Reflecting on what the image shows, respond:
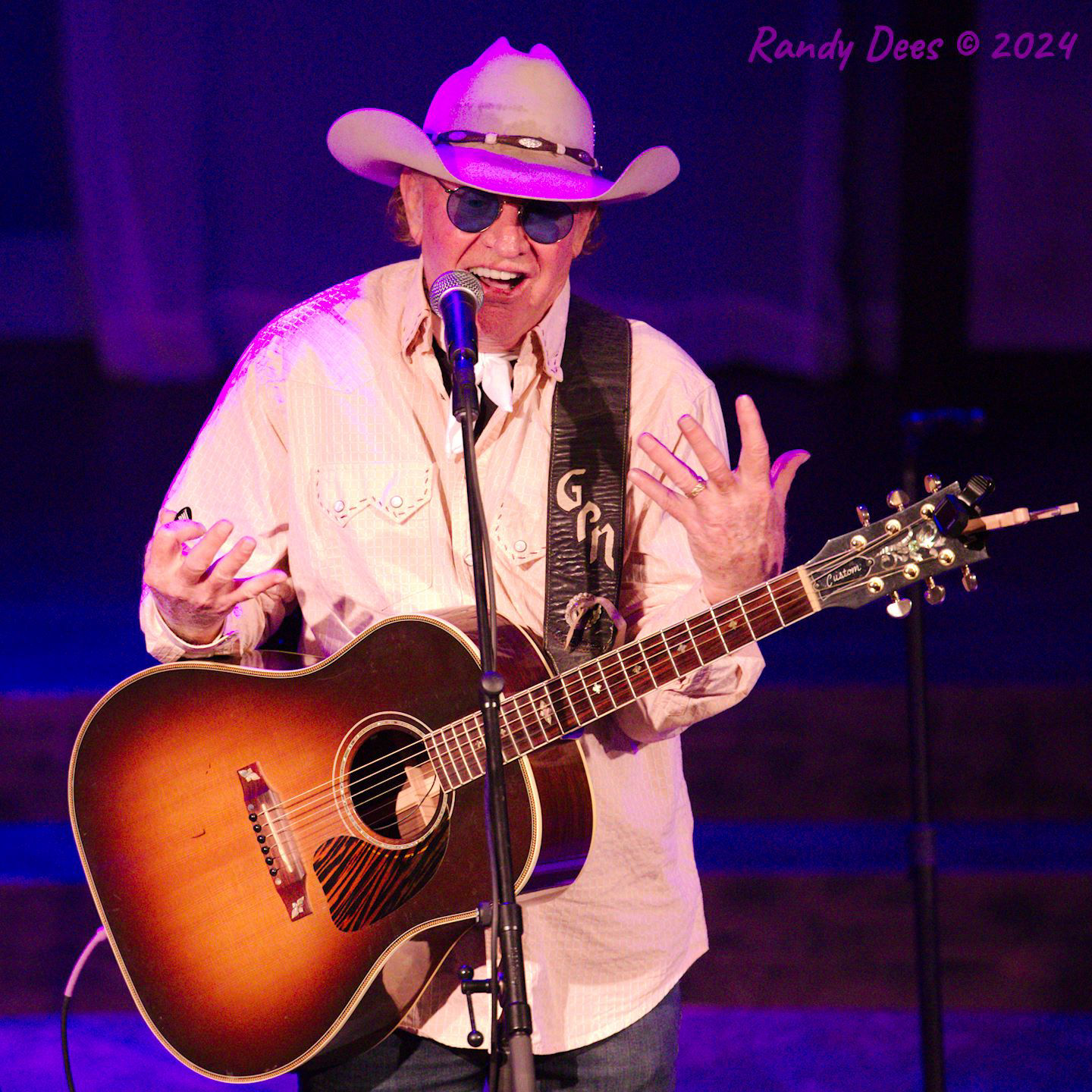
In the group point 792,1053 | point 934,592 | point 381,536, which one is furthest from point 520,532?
point 792,1053

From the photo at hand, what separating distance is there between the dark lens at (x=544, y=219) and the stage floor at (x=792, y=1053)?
104 inches

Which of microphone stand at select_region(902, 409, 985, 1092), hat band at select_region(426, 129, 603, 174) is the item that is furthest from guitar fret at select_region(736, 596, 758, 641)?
microphone stand at select_region(902, 409, 985, 1092)

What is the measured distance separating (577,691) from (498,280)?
75cm

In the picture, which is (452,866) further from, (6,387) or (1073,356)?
(1073,356)

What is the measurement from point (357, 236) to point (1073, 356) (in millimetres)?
4171

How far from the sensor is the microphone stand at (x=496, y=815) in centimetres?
187

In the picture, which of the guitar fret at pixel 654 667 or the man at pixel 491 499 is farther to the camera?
the man at pixel 491 499

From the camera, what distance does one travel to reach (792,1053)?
4.14m

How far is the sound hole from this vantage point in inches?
92.3

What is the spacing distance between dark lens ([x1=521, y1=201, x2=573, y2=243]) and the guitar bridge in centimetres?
105

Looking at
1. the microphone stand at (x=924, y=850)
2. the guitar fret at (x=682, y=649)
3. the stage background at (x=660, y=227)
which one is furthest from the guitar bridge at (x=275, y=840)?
the stage background at (x=660, y=227)


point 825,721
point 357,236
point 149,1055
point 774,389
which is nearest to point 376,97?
point 357,236

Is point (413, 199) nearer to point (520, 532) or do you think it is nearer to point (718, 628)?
point (520, 532)

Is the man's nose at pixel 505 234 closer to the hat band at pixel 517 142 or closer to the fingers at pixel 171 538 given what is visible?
the hat band at pixel 517 142
